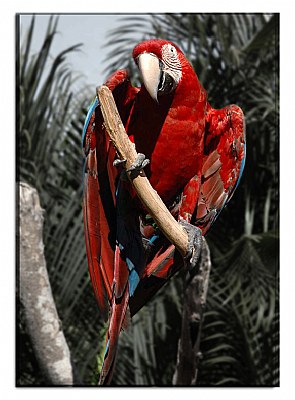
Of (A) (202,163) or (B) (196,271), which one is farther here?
(B) (196,271)

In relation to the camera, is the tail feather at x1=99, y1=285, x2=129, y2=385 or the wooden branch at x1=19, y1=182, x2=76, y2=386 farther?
the wooden branch at x1=19, y1=182, x2=76, y2=386

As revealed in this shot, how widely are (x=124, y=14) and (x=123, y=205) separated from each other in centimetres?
118

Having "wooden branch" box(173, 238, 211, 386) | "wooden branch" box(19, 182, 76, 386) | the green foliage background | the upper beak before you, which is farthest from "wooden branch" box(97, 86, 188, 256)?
the green foliage background

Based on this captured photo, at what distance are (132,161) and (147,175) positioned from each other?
0.21 metres

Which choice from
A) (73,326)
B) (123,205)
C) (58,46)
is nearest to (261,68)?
(58,46)

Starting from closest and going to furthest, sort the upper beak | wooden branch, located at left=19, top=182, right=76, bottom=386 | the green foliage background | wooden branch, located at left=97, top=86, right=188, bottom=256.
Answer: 1. wooden branch, located at left=97, top=86, right=188, bottom=256
2. the upper beak
3. wooden branch, located at left=19, top=182, right=76, bottom=386
4. the green foliage background

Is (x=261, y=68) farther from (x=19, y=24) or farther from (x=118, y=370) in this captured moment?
(x=118, y=370)

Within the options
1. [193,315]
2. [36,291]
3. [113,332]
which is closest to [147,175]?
[113,332]

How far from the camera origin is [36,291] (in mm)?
2232

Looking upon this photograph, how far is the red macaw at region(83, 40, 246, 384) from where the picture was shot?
133 cm

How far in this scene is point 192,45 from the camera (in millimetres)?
2637

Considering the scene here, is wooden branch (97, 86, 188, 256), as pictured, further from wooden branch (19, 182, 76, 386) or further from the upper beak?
wooden branch (19, 182, 76, 386)

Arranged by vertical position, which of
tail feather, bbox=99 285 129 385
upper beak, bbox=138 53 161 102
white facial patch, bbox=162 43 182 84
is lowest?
tail feather, bbox=99 285 129 385

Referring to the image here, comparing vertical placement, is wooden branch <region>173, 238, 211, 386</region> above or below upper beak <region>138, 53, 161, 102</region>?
below
